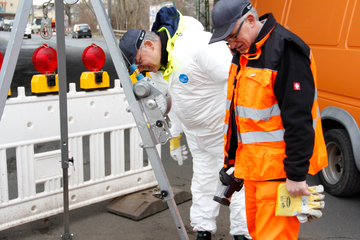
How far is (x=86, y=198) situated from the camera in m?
3.25

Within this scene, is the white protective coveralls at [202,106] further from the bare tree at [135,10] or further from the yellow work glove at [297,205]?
the bare tree at [135,10]

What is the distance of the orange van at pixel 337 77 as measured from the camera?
3.34 meters

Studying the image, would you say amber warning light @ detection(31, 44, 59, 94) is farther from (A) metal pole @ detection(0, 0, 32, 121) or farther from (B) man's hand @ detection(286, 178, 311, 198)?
(B) man's hand @ detection(286, 178, 311, 198)

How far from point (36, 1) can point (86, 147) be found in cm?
306

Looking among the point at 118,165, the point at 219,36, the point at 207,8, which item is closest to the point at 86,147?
the point at 118,165

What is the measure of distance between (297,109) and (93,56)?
6.71 feet

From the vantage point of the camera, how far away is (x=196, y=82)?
2.34 meters

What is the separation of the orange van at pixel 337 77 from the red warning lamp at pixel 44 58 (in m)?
2.63

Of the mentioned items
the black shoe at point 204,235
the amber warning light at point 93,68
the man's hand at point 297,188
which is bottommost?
the black shoe at point 204,235

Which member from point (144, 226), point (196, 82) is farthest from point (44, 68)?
point (144, 226)

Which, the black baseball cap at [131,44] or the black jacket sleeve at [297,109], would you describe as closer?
the black jacket sleeve at [297,109]

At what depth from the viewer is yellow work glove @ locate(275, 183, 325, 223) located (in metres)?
1.66

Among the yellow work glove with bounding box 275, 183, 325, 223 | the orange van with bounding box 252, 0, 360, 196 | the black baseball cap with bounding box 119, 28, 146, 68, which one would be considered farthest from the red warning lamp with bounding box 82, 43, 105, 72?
the orange van with bounding box 252, 0, 360, 196

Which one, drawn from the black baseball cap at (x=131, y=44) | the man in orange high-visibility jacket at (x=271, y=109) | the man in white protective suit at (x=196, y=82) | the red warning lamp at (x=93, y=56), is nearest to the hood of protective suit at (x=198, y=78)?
the man in white protective suit at (x=196, y=82)
